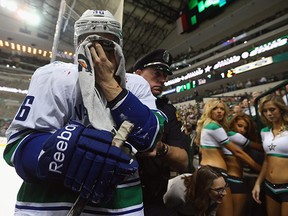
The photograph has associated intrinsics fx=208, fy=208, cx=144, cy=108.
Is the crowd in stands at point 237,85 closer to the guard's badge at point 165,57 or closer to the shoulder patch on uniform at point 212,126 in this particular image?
the shoulder patch on uniform at point 212,126

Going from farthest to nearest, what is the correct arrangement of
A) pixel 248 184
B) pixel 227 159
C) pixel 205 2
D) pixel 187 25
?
pixel 187 25, pixel 205 2, pixel 248 184, pixel 227 159

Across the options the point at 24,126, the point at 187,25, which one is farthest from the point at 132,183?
the point at 187,25

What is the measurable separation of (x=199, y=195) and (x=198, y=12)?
11.8m

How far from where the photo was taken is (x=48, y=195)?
1.73ft

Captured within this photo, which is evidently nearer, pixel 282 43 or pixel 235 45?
pixel 282 43

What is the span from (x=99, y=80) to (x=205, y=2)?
12229 millimetres

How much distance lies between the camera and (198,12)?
11.6 metres

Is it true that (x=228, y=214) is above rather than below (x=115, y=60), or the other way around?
below

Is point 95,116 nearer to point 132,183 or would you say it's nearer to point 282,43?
point 132,183

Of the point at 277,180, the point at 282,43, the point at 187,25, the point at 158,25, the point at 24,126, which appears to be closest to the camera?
the point at 24,126

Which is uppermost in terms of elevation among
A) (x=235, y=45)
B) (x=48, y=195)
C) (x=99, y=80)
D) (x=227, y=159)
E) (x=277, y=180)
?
(x=235, y=45)

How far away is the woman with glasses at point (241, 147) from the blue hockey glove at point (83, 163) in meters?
1.88

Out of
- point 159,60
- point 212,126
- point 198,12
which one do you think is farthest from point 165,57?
point 198,12

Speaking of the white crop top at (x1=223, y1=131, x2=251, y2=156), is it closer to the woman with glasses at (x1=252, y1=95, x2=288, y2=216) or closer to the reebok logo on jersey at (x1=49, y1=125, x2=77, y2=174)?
the woman with glasses at (x1=252, y1=95, x2=288, y2=216)
